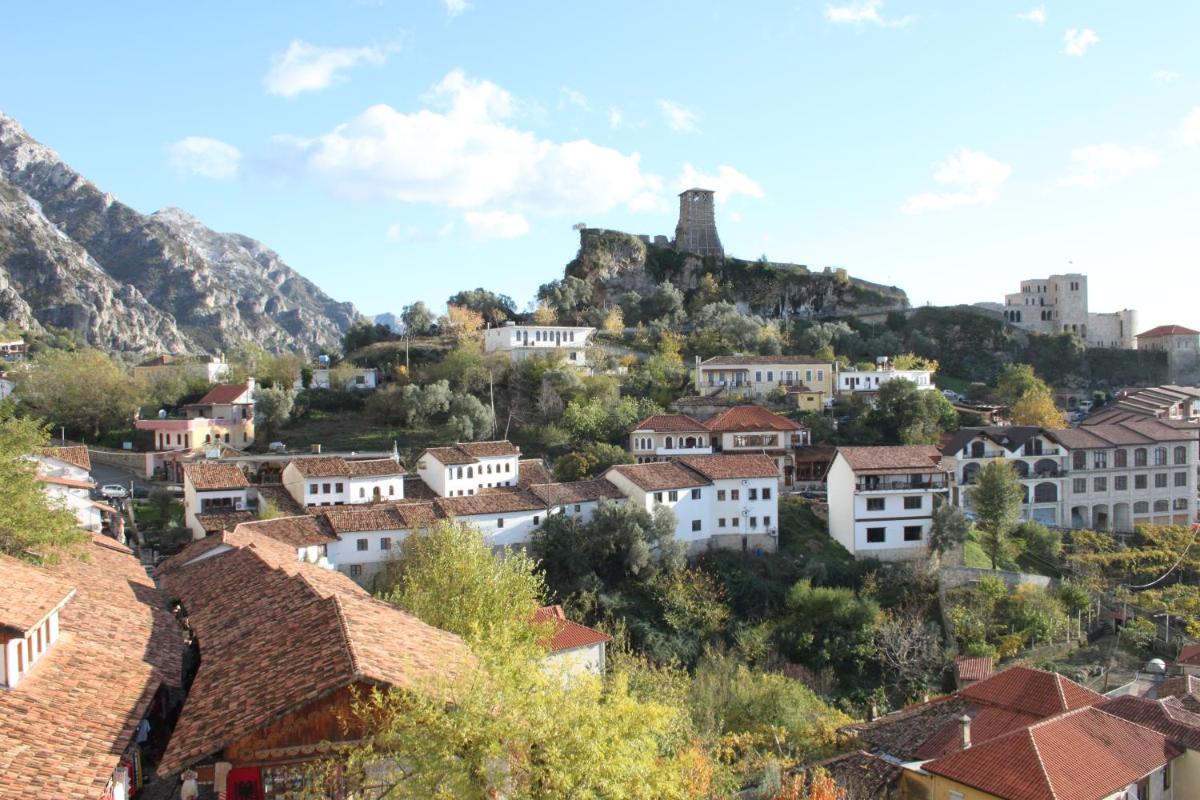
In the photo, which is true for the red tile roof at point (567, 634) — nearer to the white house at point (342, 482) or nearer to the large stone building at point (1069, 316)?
the white house at point (342, 482)

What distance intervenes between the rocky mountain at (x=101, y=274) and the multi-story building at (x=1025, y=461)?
98.4 m

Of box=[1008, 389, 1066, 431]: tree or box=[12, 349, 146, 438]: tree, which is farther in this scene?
box=[1008, 389, 1066, 431]: tree

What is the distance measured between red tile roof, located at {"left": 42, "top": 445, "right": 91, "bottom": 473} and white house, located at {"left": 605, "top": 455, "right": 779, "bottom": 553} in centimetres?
2360

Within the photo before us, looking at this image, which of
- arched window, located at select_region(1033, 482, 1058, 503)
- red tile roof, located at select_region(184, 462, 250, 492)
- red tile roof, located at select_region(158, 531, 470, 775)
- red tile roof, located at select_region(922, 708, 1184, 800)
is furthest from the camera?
arched window, located at select_region(1033, 482, 1058, 503)

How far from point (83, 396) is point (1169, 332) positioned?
88.0 metres

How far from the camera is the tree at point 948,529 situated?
40.8m

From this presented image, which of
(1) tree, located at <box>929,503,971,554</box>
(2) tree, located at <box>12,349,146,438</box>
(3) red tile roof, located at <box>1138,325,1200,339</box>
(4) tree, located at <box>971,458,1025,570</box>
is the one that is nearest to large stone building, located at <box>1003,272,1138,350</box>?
(3) red tile roof, located at <box>1138,325,1200,339</box>

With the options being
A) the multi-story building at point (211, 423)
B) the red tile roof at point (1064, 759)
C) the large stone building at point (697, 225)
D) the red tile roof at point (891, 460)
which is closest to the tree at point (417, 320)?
the multi-story building at point (211, 423)

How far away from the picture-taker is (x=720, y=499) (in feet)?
140

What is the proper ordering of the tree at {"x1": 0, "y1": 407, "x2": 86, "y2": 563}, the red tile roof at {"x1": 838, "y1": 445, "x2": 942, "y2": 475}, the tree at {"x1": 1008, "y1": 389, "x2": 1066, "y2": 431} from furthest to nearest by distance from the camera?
the tree at {"x1": 1008, "y1": 389, "x2": 1066, "y2": 431}, the red tile roof at {"x1": 838, "y1": 445, "x2": 942, "y2": 475}, the tree at {"x1": 0, "y1": 407, "x2": 86, "y2": 563}

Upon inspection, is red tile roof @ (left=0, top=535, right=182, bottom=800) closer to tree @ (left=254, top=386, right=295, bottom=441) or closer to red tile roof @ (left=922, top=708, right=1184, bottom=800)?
red tile roof @ (left=922, top=708, right=1184, bottom=800)

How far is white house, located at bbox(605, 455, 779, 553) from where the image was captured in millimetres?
41750

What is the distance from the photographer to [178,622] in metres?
23.8

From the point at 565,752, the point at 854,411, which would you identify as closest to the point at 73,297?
the point at 854,411
